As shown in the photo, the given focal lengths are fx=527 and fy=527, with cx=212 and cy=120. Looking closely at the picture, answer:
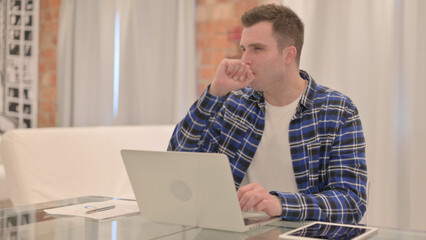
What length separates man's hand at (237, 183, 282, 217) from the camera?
1.32 metres

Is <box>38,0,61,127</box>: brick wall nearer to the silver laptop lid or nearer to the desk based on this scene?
the desk

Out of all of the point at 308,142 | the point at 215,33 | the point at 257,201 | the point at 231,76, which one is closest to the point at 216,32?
the point at 215,33

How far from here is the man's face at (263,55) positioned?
1898 millimetres

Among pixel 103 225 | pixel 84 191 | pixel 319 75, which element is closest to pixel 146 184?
pixel 103 225

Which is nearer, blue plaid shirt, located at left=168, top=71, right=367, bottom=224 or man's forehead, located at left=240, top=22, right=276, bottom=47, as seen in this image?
blue plaid shirt, located at left=168, top=71, right=367, bottom=224

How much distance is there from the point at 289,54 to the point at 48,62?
3.35 metres

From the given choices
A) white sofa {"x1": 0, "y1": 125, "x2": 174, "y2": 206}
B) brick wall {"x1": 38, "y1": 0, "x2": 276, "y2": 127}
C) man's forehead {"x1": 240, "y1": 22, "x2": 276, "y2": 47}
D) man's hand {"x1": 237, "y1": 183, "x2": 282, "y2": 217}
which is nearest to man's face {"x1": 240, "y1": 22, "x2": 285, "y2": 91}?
man's forehead {"x1": 240, "y1": 22, "x2": 276, "y2": 47}

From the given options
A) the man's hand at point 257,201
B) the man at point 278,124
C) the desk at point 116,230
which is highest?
the man at point 278,124

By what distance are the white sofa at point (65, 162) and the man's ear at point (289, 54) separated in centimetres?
143

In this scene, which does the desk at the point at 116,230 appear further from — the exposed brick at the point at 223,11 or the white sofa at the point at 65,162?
the exposed brick at the point at 223,11

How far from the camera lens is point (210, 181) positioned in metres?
1.17

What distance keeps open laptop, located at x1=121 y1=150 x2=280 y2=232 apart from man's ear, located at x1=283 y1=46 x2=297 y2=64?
801 mm

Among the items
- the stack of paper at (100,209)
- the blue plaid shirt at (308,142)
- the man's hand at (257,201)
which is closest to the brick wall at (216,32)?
the blue plaid shirt at (308,142)

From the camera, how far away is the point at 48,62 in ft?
15.8
